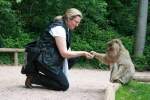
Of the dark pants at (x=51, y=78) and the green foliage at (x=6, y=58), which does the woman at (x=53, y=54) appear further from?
the green foliage at (x=6, y=58)

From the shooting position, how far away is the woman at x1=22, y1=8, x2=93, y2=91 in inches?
372

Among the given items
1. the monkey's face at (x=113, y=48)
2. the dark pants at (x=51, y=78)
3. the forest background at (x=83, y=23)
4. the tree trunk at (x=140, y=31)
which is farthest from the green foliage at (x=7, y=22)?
the dark pants at (x=51, y=78)

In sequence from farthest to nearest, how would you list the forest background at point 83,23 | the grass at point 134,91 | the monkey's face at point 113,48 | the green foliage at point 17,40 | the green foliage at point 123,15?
the green foliage at point 123,15, the forest background at point 83,23, the green foliage at point 17,40, the monkey's face at point 113,48, the grass at point 134,91

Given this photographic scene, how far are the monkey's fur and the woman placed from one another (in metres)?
0.84

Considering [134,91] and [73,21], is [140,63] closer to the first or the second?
[134,91]

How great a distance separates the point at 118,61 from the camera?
10516 mm

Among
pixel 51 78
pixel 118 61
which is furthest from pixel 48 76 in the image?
pixel 118 61

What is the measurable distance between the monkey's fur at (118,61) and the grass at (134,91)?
23 cm

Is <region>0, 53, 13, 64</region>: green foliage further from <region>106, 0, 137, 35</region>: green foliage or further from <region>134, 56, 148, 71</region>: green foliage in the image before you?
<region>106, 0, 137, 35</region>: green foliage

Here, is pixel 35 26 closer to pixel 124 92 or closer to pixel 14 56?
pixel 14 56

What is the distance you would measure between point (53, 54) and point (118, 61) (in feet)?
5.17

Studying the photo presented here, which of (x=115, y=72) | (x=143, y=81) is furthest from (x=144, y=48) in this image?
A: (x=115, y=72)

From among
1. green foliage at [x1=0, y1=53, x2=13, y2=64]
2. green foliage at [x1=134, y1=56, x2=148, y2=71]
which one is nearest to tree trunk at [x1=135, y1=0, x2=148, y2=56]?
green foliage at [x1=134, y1=56, x2=148, y2=71]

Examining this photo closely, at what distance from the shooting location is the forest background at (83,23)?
19828mm
